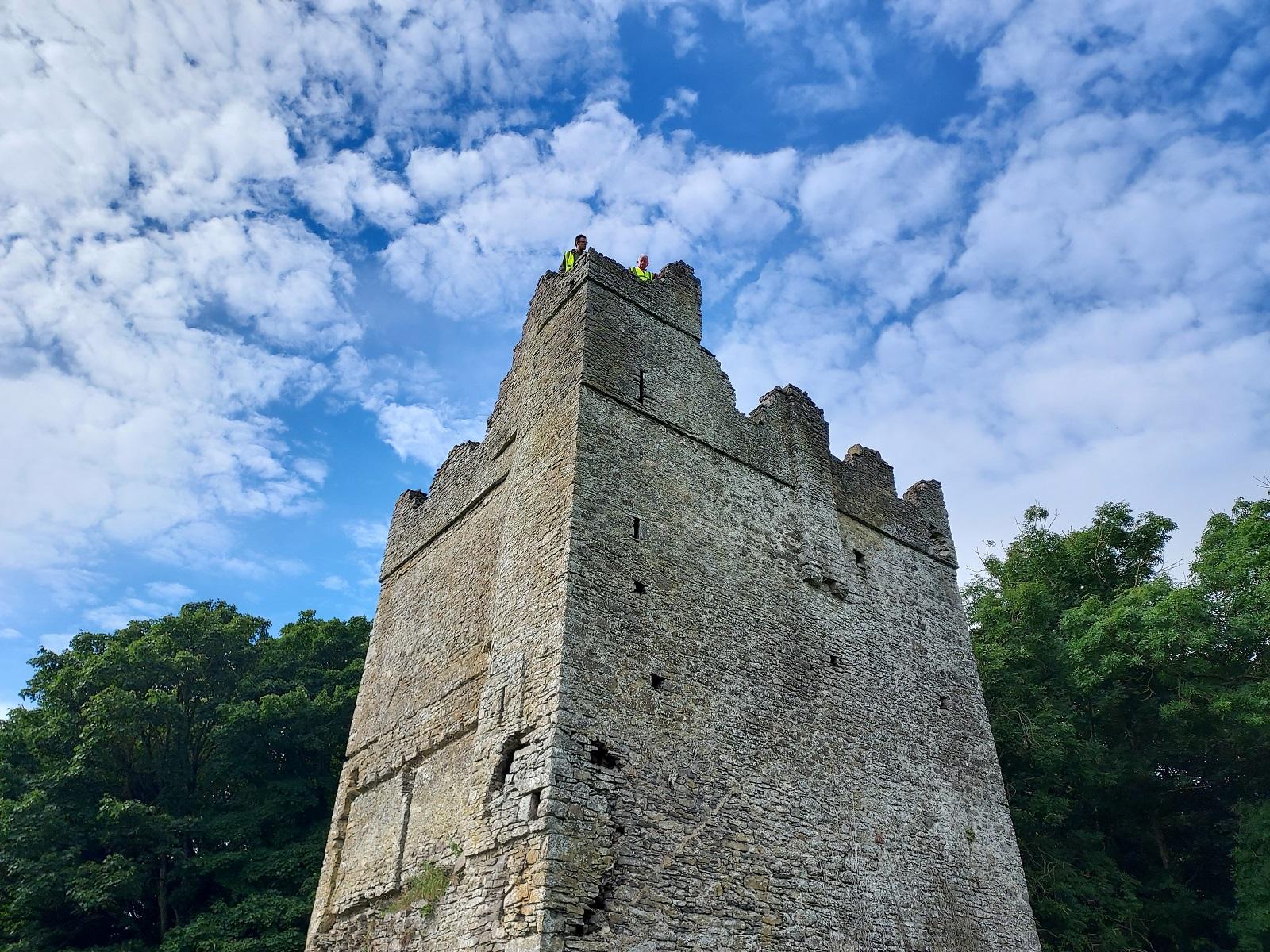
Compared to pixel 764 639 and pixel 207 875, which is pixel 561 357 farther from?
pixel 207 875

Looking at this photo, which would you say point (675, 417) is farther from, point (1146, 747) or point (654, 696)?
point (1146, 747)

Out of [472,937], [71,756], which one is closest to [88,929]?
[71,756]

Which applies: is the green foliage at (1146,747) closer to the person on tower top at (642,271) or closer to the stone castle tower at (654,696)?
the stone castle tower at (654,696)

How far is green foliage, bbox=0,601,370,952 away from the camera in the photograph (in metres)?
15.9

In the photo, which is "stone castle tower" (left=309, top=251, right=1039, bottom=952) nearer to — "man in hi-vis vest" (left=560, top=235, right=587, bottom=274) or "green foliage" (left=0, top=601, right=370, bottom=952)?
"man in hi-vis vest" (left=560, top=235, right=587, bottom=274)

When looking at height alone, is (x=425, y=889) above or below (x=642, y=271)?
below

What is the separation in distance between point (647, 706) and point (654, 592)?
4.56ft

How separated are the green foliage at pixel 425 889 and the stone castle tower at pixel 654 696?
0.16 ft

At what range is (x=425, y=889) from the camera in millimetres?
9531

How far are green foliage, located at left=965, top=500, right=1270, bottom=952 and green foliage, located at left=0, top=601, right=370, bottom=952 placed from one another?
13770 millimetres

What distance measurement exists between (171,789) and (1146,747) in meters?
20.4

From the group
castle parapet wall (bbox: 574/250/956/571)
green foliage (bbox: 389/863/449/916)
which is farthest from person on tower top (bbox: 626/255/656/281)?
green foliage (bbox: 389/863/449/916)

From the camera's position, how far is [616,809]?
836 cm

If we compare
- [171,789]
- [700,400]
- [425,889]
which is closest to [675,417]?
[700,400]
